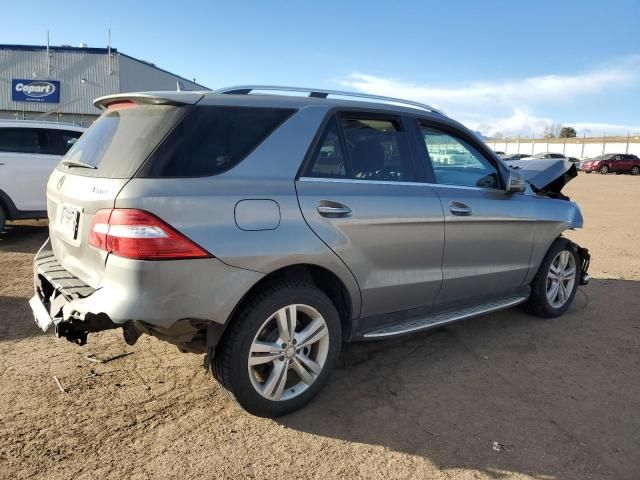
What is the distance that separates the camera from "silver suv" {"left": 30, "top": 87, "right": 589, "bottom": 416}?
257 cm

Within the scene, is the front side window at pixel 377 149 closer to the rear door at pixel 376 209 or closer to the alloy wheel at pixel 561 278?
the rear door at pixel 376 209

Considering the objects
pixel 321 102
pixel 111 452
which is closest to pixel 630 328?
pixel 321 102

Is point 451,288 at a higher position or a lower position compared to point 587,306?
higher

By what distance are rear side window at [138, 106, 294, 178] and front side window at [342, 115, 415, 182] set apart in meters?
0.59

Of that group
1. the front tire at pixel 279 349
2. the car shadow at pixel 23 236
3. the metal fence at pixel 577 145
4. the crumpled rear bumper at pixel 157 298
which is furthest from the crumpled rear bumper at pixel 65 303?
the metal fence at pixel 577 145

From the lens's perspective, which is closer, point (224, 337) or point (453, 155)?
point (224, 337)

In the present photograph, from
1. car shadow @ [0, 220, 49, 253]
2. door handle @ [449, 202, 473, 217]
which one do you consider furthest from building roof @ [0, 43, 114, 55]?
door handle @ [449, 202, 473, 217]

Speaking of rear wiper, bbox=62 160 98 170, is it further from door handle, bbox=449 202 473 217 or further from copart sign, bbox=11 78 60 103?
copart sign, bbox=11 78 60 103

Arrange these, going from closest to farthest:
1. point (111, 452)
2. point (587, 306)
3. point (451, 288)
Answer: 1. point (111, 452)
2. point (451, 288)
3. point (587, 306)

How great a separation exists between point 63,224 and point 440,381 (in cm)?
268

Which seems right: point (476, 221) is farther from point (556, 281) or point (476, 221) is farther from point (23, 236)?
point (23, 236)

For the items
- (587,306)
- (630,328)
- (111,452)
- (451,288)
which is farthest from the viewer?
(587,306)

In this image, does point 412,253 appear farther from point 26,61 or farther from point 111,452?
point 26,61

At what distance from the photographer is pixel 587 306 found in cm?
543
